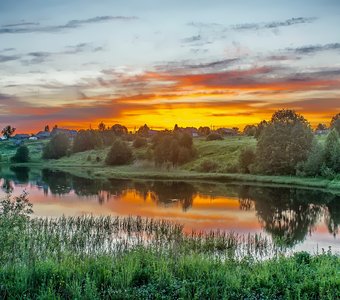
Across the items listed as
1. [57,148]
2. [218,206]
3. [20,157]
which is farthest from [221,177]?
[20,157]

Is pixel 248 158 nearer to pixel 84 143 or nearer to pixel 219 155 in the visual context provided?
pixel 219 155

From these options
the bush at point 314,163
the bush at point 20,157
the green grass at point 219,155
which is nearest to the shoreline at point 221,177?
the bush at point 314,163

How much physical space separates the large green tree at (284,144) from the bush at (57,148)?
3375 inches

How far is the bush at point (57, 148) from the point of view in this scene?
512ft

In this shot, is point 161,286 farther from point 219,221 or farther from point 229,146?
point 229,146

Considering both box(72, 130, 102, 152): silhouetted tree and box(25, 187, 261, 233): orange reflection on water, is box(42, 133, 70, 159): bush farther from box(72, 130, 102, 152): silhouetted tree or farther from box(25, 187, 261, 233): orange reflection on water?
box(25, 187, 261, 233): orange reflection on water

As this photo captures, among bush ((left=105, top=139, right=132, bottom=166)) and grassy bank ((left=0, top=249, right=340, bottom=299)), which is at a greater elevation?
bush ((left=105, top=139, right=132, bottom=166))

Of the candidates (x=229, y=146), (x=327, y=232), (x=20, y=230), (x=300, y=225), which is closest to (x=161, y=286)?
(x=20, y=230)

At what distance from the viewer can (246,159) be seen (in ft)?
297

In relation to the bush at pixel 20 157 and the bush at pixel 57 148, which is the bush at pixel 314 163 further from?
the bush at pixel 20 157

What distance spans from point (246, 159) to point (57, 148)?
277 feet

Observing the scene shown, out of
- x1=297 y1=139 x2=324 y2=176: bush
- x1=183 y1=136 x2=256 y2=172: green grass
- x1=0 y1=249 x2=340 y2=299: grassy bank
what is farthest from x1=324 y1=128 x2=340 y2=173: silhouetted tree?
x1=0 y1=249 x2=340 y2=299: grassy bank

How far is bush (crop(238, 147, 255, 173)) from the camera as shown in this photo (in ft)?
295

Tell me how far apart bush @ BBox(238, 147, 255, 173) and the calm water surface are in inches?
588
